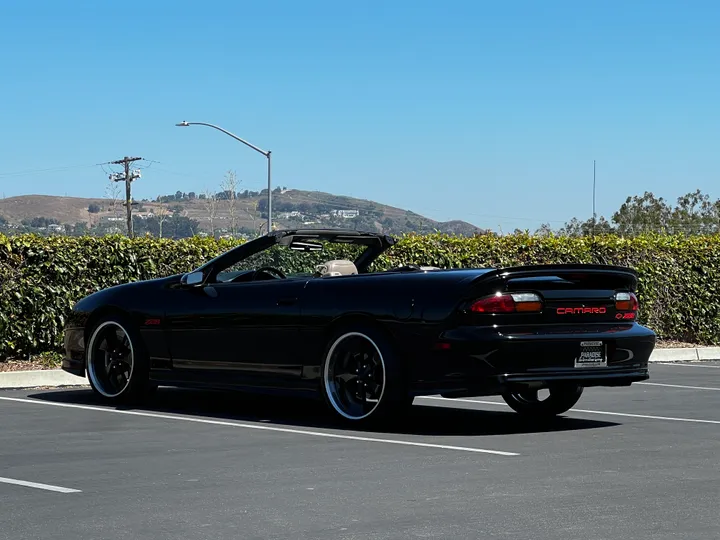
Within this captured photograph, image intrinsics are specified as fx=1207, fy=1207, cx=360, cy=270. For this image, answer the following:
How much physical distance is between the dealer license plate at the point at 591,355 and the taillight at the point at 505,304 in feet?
1.75

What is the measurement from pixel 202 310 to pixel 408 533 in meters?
5.26

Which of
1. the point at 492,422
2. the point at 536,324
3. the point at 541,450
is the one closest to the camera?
the point at 541,450

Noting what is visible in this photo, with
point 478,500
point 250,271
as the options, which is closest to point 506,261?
point 250,271

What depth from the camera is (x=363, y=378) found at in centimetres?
930

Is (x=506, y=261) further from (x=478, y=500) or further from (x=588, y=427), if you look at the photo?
(x=478, y=500)

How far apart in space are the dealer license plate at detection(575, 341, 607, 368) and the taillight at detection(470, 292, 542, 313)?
53cm

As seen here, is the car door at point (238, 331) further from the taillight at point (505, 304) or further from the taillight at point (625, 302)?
the taillight at point (625, 302)

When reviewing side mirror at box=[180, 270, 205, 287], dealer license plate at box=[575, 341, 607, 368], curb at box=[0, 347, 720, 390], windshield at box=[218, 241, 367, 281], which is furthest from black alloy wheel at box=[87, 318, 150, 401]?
dealer license plate at box=[575, 341, 607, 368]

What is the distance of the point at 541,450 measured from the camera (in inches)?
315

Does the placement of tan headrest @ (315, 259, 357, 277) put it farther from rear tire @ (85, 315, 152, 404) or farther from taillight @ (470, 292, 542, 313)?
rear tire @ (85, 315, 152, 404)

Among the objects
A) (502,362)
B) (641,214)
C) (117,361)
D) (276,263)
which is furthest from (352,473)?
(641,214)

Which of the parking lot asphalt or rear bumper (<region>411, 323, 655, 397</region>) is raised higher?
rear bumper (<region>411, 323, 655, 397</region>)

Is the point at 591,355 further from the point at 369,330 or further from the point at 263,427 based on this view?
the point at 263,427

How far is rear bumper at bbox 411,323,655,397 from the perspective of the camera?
8.74m
